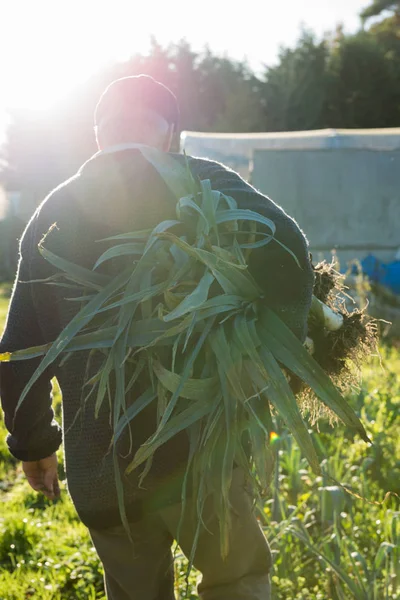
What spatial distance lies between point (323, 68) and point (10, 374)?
2690 cm

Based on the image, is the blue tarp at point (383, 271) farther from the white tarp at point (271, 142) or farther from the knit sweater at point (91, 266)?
the knit sweater at point (91, 266)

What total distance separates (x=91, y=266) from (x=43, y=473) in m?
0.80

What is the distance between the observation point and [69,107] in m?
29.2

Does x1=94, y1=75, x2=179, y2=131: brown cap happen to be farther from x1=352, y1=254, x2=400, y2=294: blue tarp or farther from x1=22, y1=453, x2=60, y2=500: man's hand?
x1=352, y1=254, x2=400, y2=294: blue tarp

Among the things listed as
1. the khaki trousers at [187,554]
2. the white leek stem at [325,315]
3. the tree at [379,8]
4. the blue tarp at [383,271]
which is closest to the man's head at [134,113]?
the white leek stem at [325,315]

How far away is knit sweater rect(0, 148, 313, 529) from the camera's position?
1507 mm

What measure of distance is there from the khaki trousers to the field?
35cm

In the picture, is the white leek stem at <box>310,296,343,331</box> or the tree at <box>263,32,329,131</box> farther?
the tree at <box>263,32,329,131</box>

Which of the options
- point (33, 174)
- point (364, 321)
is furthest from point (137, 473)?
point (33, 174)

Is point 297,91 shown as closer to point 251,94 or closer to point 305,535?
point 251,94

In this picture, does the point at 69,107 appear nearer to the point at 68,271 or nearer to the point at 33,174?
the point at 33,174

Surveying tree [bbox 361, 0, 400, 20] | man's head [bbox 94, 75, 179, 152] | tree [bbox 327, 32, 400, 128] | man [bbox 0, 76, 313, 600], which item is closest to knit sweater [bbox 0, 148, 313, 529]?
man [bbox 0, 76, 313, 600]

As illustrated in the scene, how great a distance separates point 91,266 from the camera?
167 cm

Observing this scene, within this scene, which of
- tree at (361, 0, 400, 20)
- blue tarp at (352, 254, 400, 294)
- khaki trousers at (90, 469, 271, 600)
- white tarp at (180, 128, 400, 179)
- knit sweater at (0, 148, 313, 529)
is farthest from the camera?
tree at (361, 0, 400, 20)
